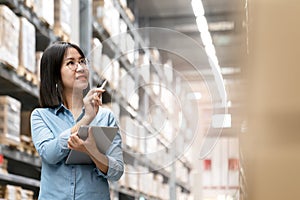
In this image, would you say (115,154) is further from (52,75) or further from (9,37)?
(9,37)

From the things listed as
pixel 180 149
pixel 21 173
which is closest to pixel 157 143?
pixel 180 149

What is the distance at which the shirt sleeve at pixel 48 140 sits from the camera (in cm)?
131

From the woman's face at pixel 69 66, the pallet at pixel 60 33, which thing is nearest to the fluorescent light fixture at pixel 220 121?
the woman's face at pixel 69 66

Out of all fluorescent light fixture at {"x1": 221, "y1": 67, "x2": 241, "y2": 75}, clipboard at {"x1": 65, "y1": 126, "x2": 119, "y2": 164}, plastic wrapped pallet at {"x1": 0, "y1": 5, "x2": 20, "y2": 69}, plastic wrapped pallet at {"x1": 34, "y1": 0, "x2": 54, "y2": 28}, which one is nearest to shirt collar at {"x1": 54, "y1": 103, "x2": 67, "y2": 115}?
clipboard at {"x1": 65, "y1": 126, "x2": 119, "y2": 164}

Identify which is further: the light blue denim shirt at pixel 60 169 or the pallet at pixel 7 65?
the pallet at pixel 7 65

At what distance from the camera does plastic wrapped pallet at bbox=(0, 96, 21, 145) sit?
3229 mm

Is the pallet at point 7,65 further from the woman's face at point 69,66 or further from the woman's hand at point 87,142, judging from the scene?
the woman's hand at point 87,142

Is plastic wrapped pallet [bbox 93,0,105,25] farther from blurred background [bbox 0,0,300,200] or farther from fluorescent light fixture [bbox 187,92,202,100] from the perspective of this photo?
fluorescent light fixture [bbox 187,92,202,100]

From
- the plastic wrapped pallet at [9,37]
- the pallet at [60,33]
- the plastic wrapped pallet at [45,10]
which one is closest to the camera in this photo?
the plastic wrapped pallet at [9,37]

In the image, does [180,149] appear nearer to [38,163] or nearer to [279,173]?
[279,173]

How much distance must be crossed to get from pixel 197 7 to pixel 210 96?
104 mm

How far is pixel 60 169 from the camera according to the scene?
1.40 metres

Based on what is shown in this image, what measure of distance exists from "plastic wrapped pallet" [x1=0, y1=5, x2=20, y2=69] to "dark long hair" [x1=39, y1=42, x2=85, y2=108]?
1734mm

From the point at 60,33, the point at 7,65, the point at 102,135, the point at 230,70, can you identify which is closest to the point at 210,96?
the point at 230,70
